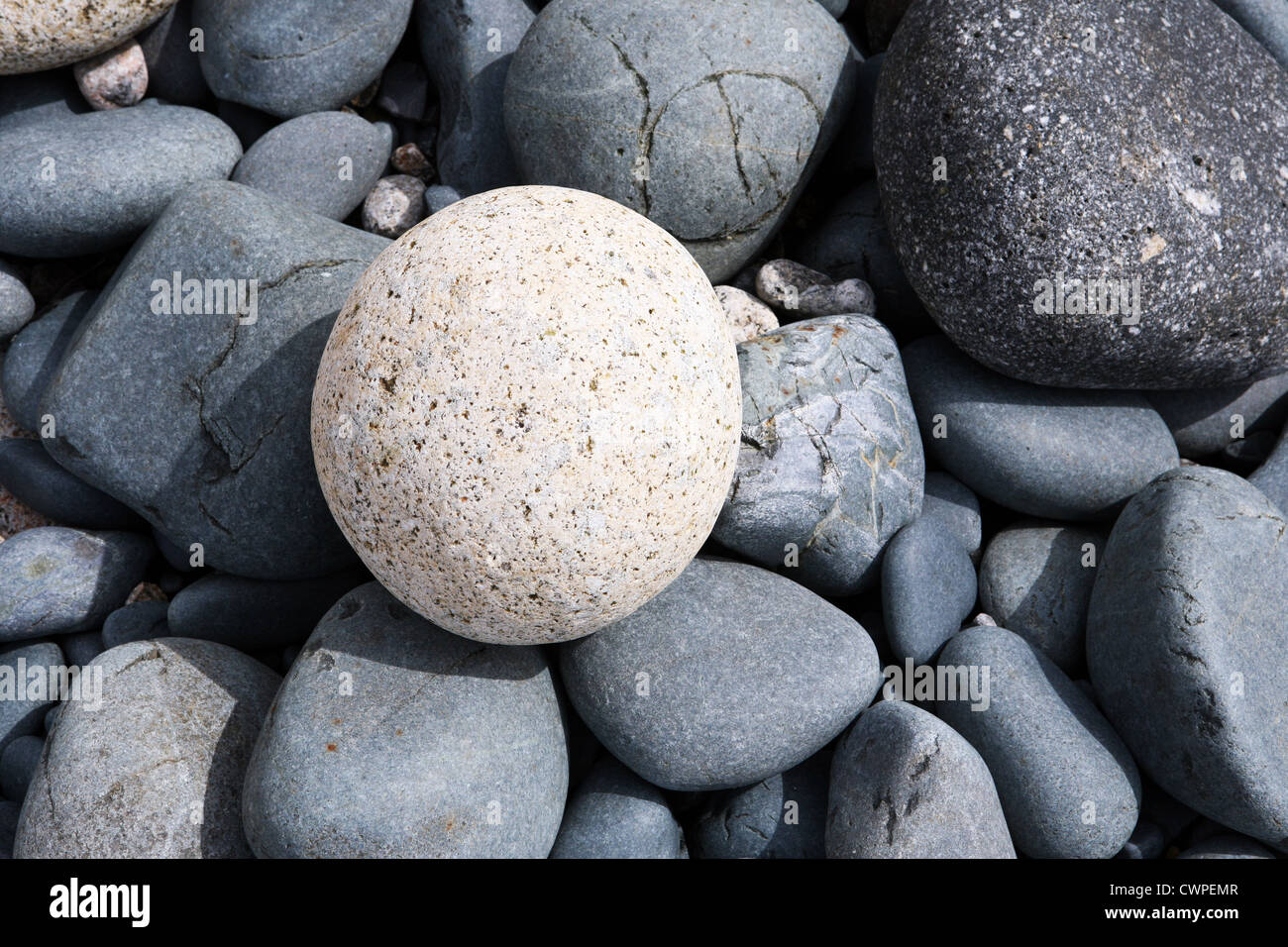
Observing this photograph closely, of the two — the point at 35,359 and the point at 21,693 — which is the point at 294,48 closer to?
the point at 35,359

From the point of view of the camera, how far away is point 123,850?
2719 mm

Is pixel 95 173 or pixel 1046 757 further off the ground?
pixel 95 173

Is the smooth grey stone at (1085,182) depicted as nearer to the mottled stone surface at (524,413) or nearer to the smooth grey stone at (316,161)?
the mottled stone surface at (524,413)

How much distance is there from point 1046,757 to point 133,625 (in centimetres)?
303

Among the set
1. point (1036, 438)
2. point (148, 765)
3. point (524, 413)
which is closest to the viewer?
point (524, 413)

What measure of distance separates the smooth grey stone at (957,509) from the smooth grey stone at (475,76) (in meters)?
1.98

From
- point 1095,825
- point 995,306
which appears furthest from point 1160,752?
point 995,306

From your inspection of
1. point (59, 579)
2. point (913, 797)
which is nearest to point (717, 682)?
point (913, 797)

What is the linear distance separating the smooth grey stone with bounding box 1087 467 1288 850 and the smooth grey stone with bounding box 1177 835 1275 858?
5 cm

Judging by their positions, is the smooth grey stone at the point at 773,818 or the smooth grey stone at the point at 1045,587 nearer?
the smooth grey stone at the point at 773,818

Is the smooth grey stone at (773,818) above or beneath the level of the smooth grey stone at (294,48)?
beneath

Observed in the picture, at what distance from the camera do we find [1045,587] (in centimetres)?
338

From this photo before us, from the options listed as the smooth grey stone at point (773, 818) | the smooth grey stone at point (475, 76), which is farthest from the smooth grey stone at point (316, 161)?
the smooth grey stone at point (773, 818)

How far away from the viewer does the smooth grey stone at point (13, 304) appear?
3.47 metres
